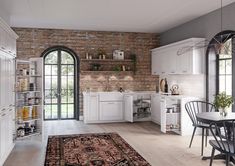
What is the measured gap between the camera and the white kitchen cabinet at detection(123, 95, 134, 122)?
7902mm

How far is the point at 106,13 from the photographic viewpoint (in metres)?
6.20

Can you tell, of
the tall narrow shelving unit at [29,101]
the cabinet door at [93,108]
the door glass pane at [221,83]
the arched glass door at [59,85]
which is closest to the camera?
the tall narrow shelving unit at [29,101]

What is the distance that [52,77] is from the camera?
8.36 meters

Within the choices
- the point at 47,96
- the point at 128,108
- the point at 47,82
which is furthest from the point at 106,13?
the point at 47,96

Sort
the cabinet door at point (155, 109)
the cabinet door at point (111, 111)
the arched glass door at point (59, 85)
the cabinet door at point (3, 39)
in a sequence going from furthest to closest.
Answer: the arched glass door at point (59, 85) < the cabinet door at point (111, 111) < the cabinet door at point (155, 109) < the cabinet door at point (3, 39)

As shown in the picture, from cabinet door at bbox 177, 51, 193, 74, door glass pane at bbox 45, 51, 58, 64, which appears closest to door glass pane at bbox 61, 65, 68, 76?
door glass pane at bbox 45, 51, 58, 64

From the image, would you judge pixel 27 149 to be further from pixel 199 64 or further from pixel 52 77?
pixel 199 64

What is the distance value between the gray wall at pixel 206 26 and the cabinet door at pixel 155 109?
74.1 inches

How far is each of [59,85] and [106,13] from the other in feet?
10.6

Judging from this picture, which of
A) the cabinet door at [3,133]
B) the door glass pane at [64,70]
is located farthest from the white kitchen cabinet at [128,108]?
the cabinet door at [3,133]

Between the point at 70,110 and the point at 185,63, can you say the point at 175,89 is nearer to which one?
the point at 185,63

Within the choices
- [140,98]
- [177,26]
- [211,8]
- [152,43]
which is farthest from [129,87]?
[211,8]

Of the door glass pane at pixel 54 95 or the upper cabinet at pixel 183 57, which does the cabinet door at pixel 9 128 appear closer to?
the door glass pane at pixel 54 95

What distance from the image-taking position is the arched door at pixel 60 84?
27.3 ft
